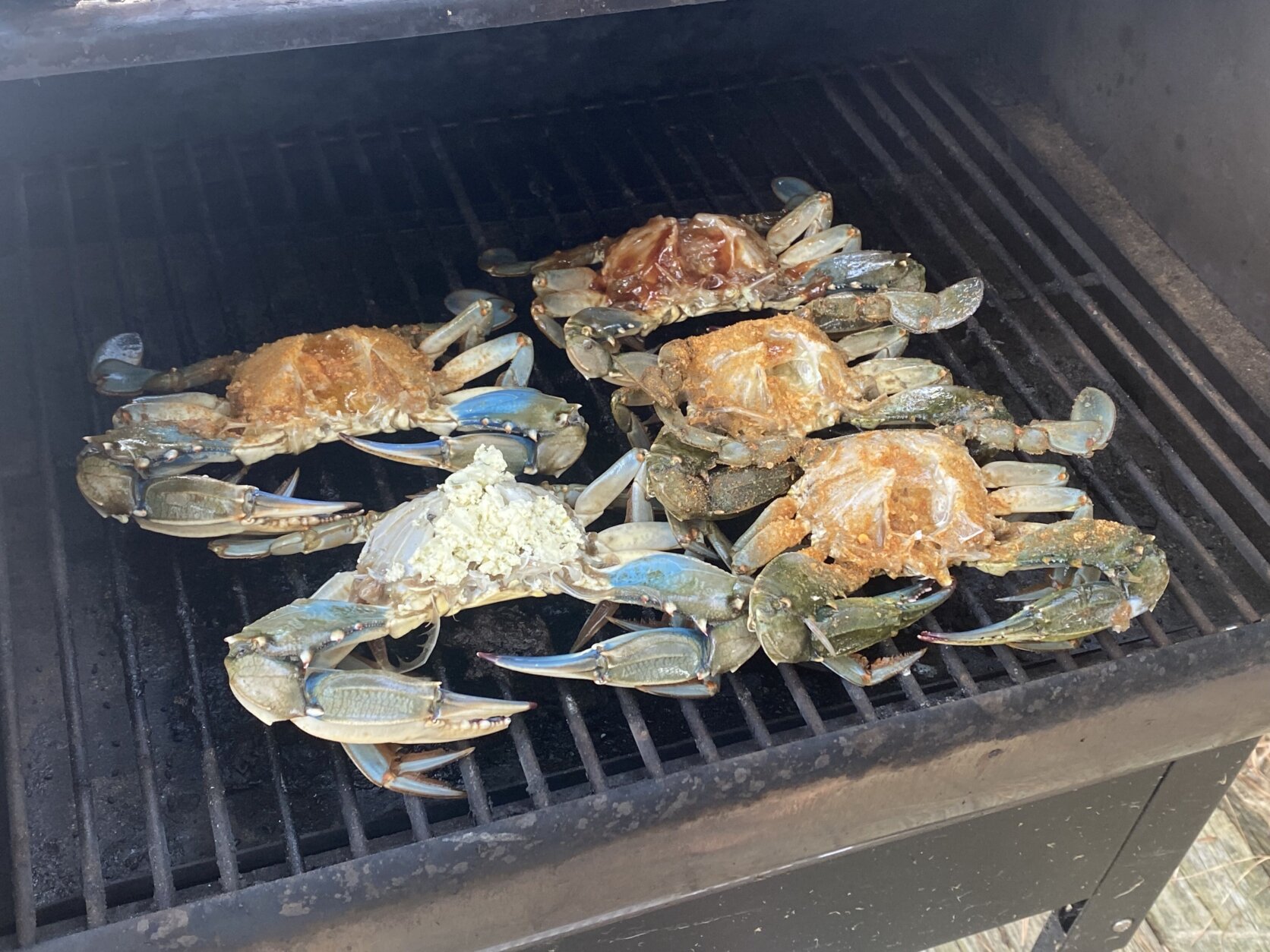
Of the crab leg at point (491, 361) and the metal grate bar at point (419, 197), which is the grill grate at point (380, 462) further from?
the crab leg at point (491, 361)

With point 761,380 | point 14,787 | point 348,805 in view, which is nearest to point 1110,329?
point 761,380

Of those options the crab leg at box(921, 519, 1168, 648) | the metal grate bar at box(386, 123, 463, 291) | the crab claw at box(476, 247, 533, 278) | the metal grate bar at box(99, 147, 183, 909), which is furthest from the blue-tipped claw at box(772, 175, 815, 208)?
the metal grate bar at box(99, 147, 183, 909)

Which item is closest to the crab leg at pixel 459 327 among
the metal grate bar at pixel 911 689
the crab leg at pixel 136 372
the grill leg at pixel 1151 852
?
the crab leg at pixel 136 372

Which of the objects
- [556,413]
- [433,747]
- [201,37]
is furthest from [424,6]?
[433,747]

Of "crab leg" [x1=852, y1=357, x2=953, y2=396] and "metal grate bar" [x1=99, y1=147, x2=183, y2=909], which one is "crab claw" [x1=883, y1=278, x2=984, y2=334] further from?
"metal grate bar" [x1=99, y1=147, x2=183, y2=909]

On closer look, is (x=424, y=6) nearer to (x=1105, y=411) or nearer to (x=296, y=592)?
(x=296, y=592)

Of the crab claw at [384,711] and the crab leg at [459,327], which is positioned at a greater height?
the crab leg at [459,327]
